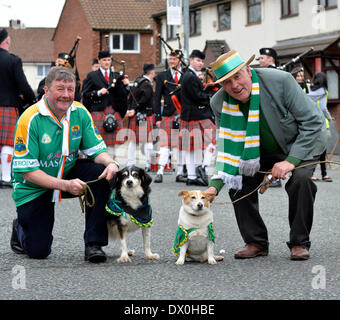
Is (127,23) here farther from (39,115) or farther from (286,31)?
(39,115)

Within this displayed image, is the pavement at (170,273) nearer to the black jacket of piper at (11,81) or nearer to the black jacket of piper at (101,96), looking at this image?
the black jacket of piper at (11,81)

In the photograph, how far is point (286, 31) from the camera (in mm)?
28125

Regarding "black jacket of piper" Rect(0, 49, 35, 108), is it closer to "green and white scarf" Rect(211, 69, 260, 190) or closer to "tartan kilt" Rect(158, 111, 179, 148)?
"tartan kilt" Rect(158, 111, 179, 148)

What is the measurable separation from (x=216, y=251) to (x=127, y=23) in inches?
1652

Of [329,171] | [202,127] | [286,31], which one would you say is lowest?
[329,171]

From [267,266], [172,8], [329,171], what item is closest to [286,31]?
[172,8]

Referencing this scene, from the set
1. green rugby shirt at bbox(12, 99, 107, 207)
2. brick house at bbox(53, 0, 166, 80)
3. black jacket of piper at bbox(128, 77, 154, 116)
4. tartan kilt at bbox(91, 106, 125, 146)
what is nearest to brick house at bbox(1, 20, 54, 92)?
brick house at bbox(53, 0, 166, 80)

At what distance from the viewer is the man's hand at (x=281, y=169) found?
18.2 ft

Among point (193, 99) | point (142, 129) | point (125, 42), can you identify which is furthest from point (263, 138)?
point (125, 42)

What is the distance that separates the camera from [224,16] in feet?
109

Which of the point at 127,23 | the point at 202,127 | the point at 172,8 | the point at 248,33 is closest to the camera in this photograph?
the point at 202,127

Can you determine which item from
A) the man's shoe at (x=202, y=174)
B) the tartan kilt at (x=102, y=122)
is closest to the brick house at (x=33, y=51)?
the tartan kilt at (x=102, y=122)

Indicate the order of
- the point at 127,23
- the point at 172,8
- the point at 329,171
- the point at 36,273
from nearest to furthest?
the point at 36,273, the point at 329,171, the point at 172,8, the point at 127,23

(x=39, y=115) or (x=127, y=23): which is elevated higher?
(x=127, y=23)
